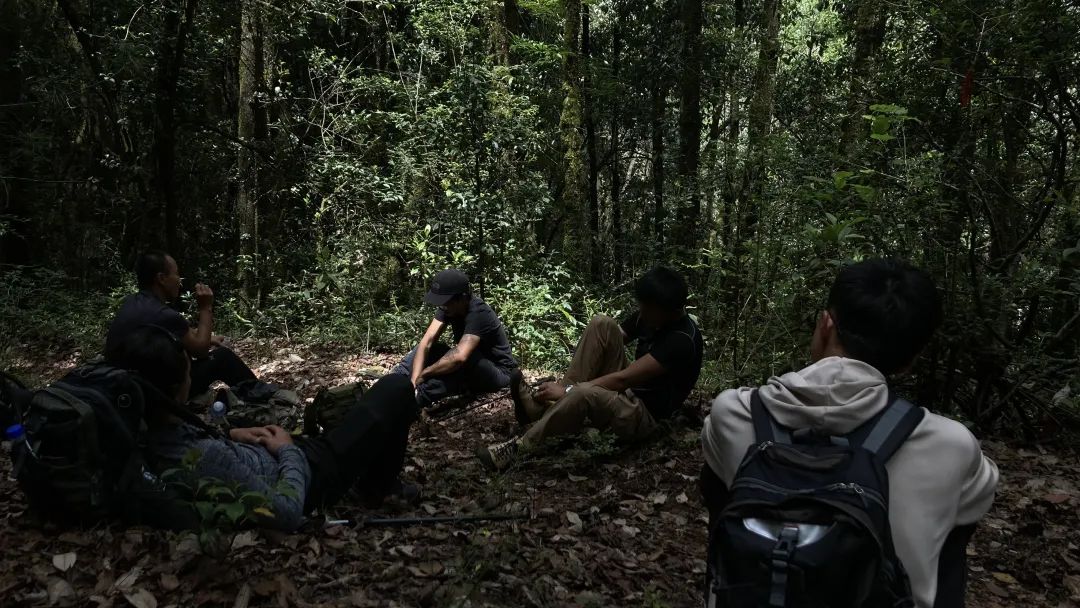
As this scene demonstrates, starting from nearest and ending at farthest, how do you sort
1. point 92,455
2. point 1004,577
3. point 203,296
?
point 92,455, point 1004,577, point 203,296

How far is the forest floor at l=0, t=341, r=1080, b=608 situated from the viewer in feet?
10.5

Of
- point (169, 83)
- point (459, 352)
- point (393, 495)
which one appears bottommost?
point (393, 495)

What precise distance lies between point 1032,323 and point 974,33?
8.03 feet

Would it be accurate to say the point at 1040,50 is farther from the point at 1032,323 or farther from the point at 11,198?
the point at 11,198

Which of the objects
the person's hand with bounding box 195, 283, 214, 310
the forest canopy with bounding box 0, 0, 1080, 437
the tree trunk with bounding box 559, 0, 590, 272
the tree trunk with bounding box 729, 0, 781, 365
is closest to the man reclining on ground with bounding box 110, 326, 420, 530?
the person's hand with bounding box 195, 283, 214, 310

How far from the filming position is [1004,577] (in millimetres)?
3990

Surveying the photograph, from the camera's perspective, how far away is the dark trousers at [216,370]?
668 cm

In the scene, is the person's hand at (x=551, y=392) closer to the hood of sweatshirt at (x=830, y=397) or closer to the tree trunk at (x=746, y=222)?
the tree trunk at (x=746, y=222)

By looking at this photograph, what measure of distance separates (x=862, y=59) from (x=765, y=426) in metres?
8.56

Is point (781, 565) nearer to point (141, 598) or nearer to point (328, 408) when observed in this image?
point (141, 598)

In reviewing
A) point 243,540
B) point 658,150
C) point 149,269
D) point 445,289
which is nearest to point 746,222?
point 445,289

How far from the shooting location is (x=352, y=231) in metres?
11.7

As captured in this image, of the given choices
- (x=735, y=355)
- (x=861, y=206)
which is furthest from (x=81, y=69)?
(x=861, y=206)

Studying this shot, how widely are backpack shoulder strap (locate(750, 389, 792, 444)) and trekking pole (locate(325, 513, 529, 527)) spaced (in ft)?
9.10
